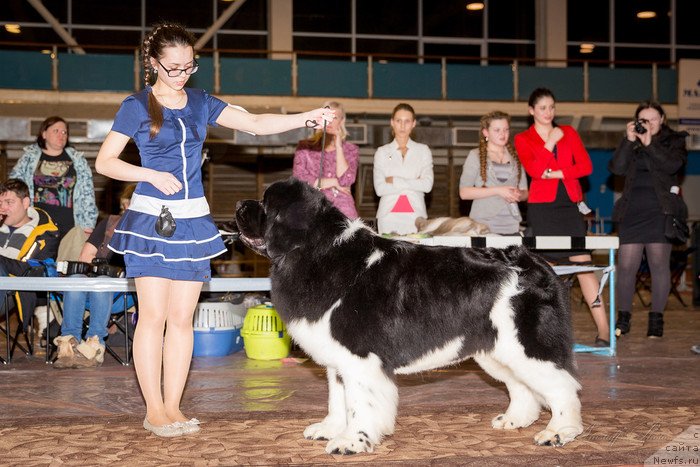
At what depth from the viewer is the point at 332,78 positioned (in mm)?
17344

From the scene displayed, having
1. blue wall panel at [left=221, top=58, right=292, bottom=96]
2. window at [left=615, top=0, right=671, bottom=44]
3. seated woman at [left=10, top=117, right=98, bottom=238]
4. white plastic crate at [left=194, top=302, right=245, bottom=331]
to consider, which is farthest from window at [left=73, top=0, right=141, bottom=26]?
white plastic crate at [left=194, top=302, right=245, bottom=331]

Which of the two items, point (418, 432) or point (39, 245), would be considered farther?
point (39, 245)

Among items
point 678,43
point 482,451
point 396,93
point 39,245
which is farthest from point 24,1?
point 482,451

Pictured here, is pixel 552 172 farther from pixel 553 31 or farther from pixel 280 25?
pixel 553 31

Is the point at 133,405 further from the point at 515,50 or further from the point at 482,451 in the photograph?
the point at 515,50

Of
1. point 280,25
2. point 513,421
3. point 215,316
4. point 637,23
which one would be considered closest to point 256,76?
point 280,25

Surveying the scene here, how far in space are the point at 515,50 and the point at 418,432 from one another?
1724 cm

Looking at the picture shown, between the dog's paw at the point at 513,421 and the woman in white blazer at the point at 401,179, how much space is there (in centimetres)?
251

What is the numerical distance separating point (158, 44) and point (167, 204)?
2.46ft

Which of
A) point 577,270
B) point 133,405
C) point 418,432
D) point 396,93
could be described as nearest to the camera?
point 418,432

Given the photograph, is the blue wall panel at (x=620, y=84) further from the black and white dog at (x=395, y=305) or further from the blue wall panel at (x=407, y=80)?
the black and white dog at (x=395, y=305)

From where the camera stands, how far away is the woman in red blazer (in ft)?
20.5

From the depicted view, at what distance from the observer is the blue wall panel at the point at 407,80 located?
17500mm

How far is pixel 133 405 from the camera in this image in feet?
15.2
